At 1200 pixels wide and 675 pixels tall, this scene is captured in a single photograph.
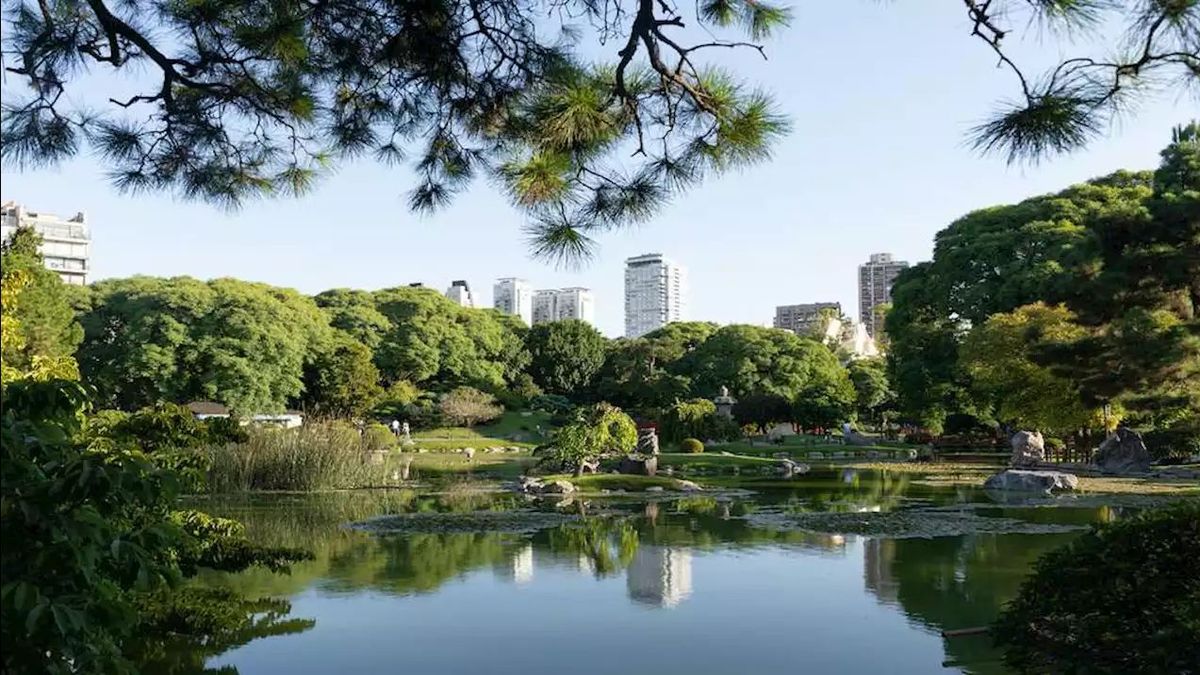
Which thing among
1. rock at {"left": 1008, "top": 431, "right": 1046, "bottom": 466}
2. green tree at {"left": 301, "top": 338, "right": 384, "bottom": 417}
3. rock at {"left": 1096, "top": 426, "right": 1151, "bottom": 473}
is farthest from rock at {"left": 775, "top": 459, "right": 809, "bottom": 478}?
green tree at {"left": 301, "top": 338, "right": 384, "bottom": 417}

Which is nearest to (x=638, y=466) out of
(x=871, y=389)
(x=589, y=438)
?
(x=589, y=438)

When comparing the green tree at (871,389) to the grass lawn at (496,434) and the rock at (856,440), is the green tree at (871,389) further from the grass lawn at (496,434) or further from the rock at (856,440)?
the grass lawn at (496,434)

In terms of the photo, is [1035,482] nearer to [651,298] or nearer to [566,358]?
[566,358]

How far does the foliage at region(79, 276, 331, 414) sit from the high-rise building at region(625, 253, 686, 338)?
27.2m

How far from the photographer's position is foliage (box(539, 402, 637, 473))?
16.6m

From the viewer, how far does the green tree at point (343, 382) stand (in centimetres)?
2992

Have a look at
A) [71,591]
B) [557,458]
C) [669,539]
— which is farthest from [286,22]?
[557,458]

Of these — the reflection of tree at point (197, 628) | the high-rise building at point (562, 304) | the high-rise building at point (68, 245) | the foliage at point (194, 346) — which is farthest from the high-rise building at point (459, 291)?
the reflection of tree at point (197, 628)

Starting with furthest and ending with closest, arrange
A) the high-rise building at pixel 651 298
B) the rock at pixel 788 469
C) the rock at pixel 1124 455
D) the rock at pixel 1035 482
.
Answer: the high-rise building at pixel 651 298
the rock at pixel 788 469
the rock at pixel 1124 455
the rock at pixel 1035 482

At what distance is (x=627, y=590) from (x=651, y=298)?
182ft

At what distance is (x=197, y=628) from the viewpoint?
18.1ft

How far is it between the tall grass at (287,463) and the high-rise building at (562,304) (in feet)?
186

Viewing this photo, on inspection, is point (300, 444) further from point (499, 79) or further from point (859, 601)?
point (499, 79)

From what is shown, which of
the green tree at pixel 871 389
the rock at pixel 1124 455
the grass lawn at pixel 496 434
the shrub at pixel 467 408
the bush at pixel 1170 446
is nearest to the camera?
the rock at pixel 1124 455
